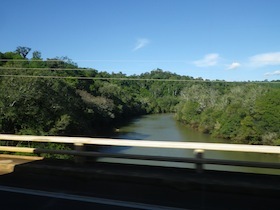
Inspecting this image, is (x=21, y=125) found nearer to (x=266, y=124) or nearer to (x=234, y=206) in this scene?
(x=234, y=206)

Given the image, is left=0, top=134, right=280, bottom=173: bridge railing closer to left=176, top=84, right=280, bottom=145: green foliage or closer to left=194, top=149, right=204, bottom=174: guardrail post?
left=194, top=149, right=204, bottom=174: guardrail post

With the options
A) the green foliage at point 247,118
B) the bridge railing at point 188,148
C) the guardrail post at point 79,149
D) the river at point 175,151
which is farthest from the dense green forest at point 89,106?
the guardrail post at point 79,149

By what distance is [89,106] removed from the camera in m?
55.8

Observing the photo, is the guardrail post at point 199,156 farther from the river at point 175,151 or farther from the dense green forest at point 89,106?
the river at point 175,151

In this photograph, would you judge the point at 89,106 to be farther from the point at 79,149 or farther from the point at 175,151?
the point at 79,149

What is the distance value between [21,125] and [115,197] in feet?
90.1

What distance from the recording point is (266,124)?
4625 centimetres

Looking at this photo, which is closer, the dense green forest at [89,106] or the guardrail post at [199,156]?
the guardrail post at [199,156]

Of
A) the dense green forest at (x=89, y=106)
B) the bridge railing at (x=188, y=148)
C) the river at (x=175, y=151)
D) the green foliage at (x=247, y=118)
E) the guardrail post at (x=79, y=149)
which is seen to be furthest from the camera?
the green foliage at (x=247, y=118)

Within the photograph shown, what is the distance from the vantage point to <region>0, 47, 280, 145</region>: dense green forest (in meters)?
28.4

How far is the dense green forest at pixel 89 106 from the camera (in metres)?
28.4

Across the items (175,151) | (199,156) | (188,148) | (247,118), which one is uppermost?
(188,148)

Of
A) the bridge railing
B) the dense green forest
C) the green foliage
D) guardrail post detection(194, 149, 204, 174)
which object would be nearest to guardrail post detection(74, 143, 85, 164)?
the bridge railing

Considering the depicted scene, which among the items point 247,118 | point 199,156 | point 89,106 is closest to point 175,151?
point 247,118
